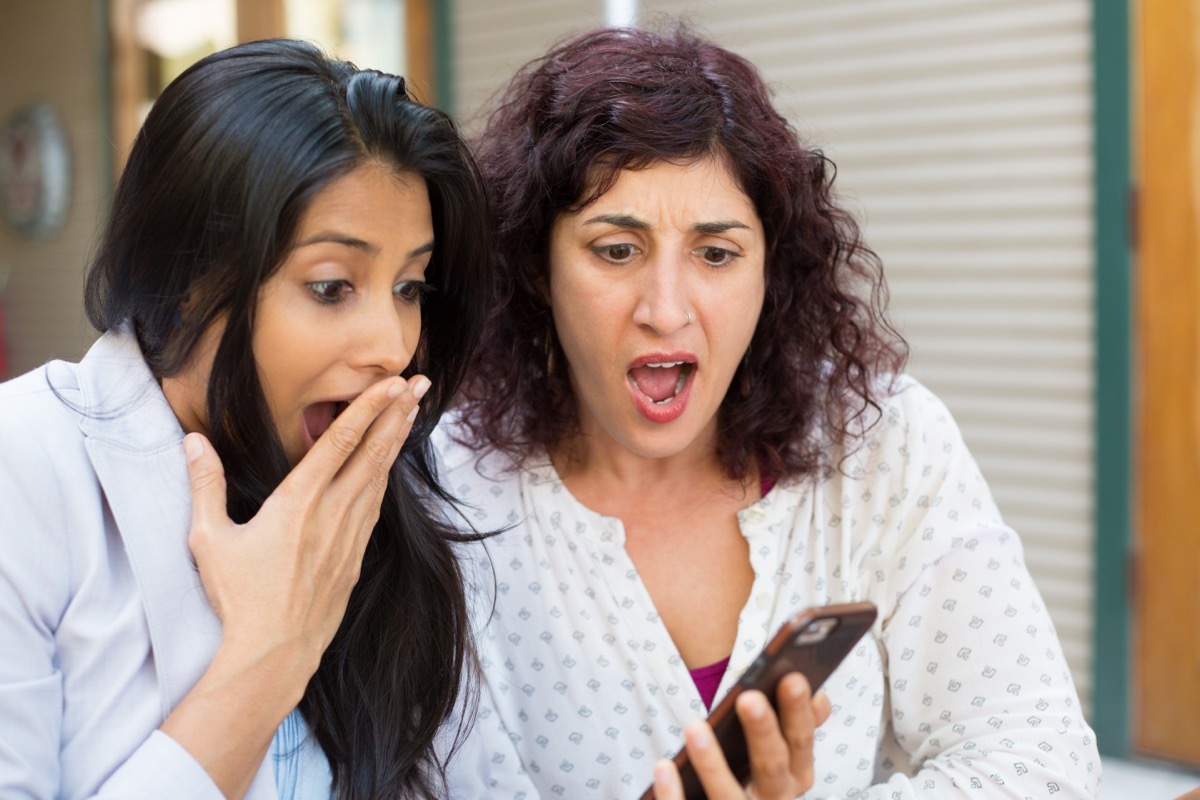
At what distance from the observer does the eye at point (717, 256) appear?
5.83 feet

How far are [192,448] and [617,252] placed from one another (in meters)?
0.68

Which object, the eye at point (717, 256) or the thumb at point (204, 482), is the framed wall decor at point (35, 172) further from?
the thumb at point (204, 482)

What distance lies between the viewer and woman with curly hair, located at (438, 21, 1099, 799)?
1.73 m

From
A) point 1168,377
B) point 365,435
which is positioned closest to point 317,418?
point 365,435

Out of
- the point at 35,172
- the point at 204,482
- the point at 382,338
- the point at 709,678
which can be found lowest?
the point at 709,678

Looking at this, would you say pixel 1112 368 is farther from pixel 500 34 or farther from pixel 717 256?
pixel 500 34

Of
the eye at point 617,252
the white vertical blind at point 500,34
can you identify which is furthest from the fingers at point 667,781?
the white vertical blind at point 500,34

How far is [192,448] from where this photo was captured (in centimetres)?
140

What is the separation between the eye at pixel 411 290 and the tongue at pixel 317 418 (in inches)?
7.2

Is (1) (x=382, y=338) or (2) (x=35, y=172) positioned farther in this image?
(2) (x=35, y=172)

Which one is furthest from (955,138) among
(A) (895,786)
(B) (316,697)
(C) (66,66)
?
(C) (66,66)

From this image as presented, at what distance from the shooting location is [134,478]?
1.37m

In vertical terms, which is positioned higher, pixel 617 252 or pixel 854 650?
pixel 617 252

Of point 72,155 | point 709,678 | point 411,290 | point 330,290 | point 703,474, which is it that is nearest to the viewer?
point 330,290
